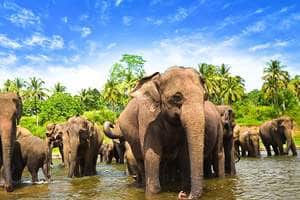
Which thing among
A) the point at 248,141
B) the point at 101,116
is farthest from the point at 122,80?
the point at 248,141

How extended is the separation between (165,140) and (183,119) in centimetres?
130

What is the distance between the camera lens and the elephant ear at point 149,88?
948cm

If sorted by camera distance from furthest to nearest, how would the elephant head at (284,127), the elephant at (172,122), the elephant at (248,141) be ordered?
1. the elephant head at (284,127)
2. the elephant at (248,141)
3. the elephant at (172,122)

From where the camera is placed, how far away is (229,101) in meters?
90.4

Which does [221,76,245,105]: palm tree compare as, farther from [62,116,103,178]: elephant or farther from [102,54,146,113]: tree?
[62,116,103,178]: elephant

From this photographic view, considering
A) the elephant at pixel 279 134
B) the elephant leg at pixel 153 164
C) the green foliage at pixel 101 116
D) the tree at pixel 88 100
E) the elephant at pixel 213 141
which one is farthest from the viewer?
Result: the tree at pixel 88 100

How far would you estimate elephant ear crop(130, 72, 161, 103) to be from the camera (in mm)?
9484

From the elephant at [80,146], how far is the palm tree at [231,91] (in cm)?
7221

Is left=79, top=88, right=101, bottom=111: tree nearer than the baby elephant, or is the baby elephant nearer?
the baby elephant

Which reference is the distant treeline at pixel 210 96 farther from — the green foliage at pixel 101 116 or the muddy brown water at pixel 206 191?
the muddy brown water at pixel 206 191

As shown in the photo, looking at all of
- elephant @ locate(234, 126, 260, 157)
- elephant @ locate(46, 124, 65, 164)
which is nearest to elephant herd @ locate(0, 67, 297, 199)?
elephant @ locate(46, 124, 65, 164)

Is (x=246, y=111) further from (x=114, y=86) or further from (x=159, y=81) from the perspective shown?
(x=159, y=81)

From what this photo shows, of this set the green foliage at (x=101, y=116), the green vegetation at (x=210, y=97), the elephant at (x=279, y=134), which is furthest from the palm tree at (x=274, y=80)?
the elephant at (x=279, y=134)

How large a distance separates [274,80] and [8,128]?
81.1 meters
